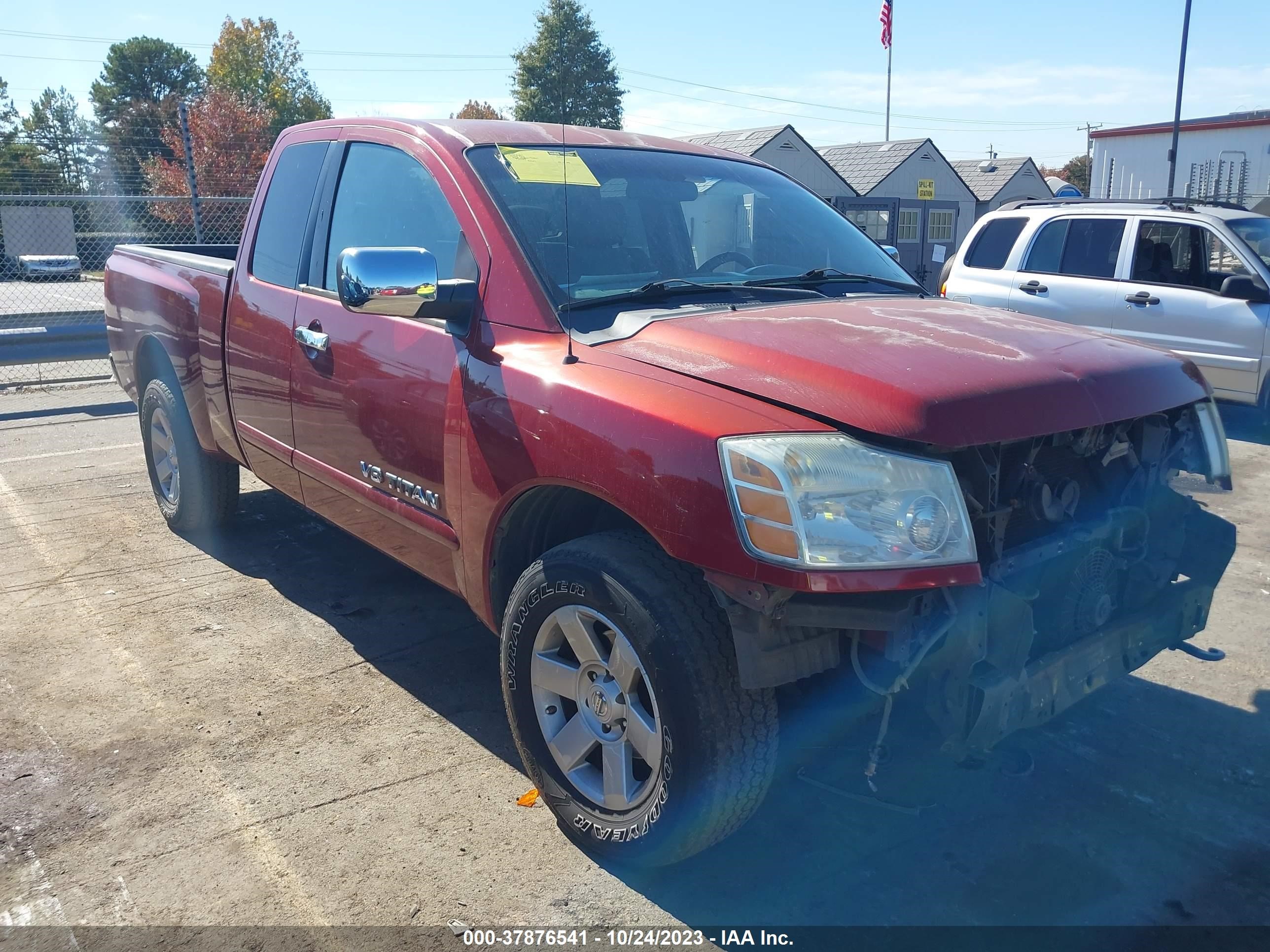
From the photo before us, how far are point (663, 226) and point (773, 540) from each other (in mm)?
1602

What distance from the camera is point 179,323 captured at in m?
4.93

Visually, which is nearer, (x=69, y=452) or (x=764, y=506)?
(x=764, y=506)

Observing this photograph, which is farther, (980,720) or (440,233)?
(440,233)

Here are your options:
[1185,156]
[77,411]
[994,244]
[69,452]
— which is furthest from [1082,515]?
[1185,156]

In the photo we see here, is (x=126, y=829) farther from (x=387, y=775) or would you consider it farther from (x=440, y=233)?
(x=440, y=233)

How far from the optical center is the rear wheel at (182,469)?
17.1 ft

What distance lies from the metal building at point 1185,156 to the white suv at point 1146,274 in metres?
23.7

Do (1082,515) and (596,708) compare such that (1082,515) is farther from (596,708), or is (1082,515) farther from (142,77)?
(142,77)

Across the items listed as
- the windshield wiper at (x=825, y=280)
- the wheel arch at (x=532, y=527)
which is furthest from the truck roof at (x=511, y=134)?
the wheel arch at (x=532, y=527)

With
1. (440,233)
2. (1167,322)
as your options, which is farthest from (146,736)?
(1167,322)

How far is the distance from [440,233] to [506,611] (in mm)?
1282

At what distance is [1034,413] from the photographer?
246 cm

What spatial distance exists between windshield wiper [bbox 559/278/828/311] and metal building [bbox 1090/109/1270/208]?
101 feet

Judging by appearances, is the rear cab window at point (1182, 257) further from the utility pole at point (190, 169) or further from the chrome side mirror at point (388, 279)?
the utility pole at point (190, 169)
